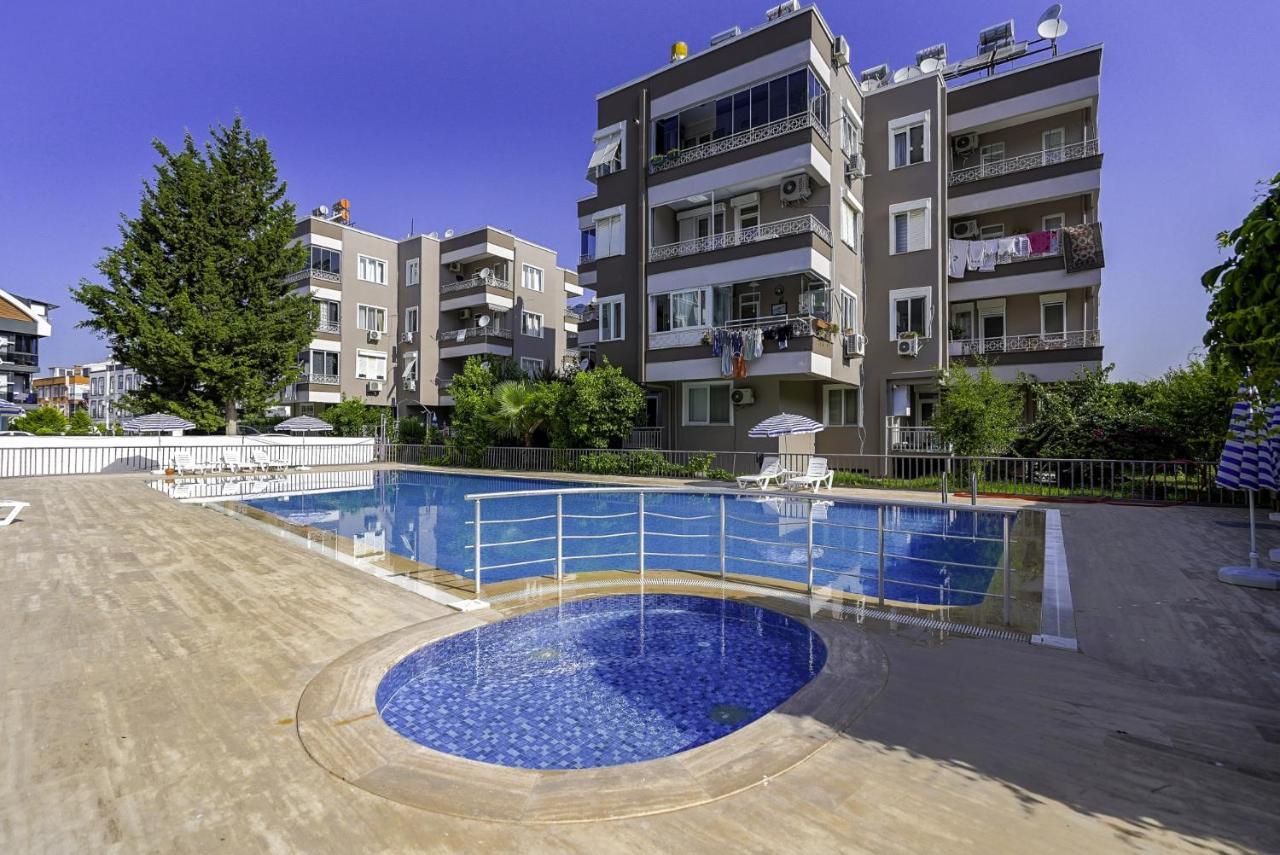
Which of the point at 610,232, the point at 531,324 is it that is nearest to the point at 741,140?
the point at 610,232

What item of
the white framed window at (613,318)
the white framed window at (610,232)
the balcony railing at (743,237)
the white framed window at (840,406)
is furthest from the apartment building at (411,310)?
the white framed window at (840,406)

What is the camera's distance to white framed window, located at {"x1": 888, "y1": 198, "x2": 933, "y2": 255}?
22.2m

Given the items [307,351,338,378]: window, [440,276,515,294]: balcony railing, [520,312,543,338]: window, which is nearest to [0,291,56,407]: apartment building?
[307,351,338,378]: window

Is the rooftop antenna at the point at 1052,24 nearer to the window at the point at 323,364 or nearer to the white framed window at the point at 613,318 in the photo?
the white framed window at the point at 613,318

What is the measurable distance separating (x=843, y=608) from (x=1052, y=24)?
2740 cm

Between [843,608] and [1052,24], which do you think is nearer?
[843,608]

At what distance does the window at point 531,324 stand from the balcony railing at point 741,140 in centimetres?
1691

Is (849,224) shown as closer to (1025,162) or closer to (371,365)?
(1025,162)

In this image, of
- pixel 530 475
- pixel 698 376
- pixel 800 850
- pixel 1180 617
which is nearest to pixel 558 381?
pixel 530 475

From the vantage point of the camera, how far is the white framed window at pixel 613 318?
23.5 metres

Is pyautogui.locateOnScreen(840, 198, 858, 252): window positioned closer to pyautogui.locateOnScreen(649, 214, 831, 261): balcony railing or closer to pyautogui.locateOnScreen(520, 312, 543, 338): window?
pyautogui.locateOnScreen(649, 214, 831, 261): balcony railing

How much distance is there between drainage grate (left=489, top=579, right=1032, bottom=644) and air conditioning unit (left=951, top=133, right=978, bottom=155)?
24.0 meters

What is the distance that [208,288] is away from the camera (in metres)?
26.4

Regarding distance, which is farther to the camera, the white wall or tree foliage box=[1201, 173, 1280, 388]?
the white wall
